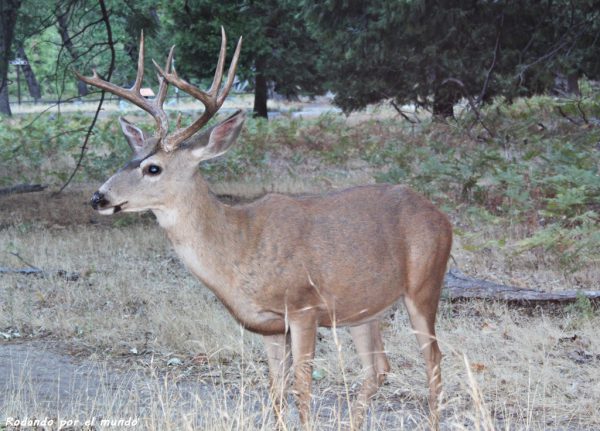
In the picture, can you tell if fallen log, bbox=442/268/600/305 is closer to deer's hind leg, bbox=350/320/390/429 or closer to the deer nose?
deer's hind leg, bbox=350/320/390/429

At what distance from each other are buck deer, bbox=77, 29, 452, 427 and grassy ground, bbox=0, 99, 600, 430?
37 centimetres

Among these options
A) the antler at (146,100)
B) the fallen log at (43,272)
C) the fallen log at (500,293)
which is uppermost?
the antler at (146,100)

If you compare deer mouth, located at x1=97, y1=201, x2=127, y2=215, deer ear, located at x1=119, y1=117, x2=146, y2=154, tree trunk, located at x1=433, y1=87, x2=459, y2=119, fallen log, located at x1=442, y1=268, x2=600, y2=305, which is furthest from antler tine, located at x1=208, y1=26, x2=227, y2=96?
tree trunk, located at x1=433, y1=87, x2=459, y2=119

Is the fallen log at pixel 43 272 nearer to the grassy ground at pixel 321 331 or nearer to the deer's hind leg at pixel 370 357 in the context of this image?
the grassy ground at pixel 321 331

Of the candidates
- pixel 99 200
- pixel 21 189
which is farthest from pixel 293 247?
pixel 21 189

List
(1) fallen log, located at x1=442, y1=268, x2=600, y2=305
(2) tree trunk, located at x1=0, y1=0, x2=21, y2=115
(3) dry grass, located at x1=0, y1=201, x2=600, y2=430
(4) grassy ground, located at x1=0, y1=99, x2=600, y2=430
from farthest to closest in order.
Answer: (2) tree trunk, located at x1=0, y1=0, x2=21, y2=115
(1) fallen log, located at x1=442, y1=268, x2=600, y2=305
(4) grassy ground, located at x1=0, y1=99, x2=600, y2=430
(3) dry grass, located at x1=0, y1=201, x2=600, y2=430

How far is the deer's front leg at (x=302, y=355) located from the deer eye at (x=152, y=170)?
120 centimetres

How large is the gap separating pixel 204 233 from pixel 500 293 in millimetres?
3094

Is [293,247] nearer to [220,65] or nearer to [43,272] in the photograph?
[220,65]

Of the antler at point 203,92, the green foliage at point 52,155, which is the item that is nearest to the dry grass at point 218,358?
the antler at point 203,92

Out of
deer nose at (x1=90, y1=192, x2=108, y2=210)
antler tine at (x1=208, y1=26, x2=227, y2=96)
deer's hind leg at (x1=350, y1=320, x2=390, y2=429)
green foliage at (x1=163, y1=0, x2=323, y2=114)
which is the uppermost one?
antler tine at (x1=208, y1=26, x2=227, y2=96)

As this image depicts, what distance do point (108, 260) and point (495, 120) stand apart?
32.8 ft

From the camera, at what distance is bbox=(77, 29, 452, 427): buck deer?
5.62 m

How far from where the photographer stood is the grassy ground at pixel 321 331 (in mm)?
5887
